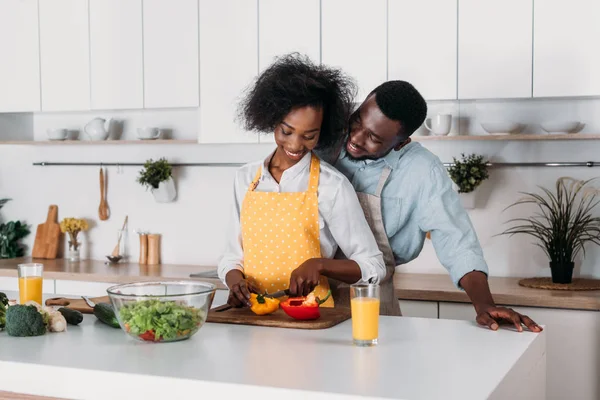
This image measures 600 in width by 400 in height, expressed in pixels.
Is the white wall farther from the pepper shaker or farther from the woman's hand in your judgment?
the woman's hand

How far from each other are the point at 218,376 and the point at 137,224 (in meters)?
3.18

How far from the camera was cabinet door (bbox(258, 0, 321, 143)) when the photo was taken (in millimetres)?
3904

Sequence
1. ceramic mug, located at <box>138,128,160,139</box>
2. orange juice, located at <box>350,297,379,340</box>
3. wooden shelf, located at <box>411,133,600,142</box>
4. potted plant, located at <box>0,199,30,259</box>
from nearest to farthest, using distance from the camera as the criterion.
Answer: orange juice, located at <box>350,297,379,340</box>
wooden shelf, located at <box>411,133,600,142</box>
ceramic mug, located at <box>138,128,160,139</box>
potted plant, located at <box>0,199,30,259</box>

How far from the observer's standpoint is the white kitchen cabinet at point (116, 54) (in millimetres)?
4301

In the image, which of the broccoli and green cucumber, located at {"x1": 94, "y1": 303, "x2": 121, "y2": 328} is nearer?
the broccoli

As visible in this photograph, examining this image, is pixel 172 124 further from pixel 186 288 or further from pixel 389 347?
pixel 389 347

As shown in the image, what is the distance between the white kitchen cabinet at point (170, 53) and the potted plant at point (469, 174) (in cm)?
130

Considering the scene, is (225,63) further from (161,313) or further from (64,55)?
(161,313)

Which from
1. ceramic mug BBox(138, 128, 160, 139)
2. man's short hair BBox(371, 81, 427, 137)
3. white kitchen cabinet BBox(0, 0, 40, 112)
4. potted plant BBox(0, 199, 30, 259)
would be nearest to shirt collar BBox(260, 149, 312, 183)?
man's short hair BBox(371, 81, 427, 137)

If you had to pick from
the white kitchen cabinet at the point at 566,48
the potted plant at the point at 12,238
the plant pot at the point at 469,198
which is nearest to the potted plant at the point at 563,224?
the plant pot at the point at 469,198

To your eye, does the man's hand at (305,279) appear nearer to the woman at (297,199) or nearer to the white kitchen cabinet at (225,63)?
the woman at (297,199)

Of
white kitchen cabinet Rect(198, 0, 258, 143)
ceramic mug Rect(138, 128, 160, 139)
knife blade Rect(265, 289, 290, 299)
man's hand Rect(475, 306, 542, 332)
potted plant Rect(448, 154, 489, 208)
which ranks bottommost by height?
man's hand Rect(475, 306, 542, 332)

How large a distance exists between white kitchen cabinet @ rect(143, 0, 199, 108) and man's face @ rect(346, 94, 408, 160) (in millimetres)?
1760

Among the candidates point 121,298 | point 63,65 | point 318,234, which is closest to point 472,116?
point 318,234
